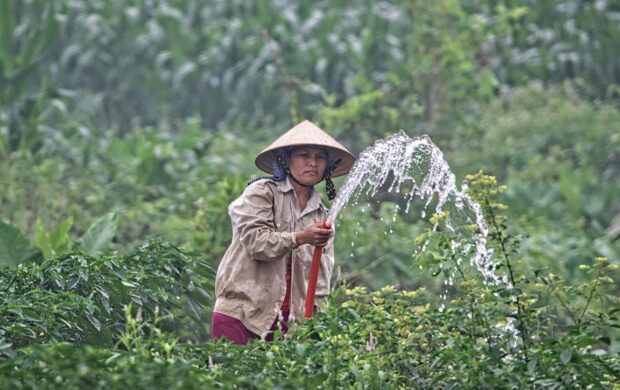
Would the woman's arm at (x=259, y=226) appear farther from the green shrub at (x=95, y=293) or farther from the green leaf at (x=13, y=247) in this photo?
the green leaf at (x=13, y=247)

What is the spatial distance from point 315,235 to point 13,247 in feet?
8.19

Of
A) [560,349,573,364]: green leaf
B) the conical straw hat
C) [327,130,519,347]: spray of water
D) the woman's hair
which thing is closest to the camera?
[560,349,573,364]: green leaf

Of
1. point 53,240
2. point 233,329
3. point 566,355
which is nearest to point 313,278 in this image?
point 233,329

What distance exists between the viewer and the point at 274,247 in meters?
5.70

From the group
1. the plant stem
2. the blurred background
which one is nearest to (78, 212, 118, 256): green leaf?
the blurred background

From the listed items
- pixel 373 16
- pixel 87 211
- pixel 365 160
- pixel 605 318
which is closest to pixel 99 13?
pixel 373 16

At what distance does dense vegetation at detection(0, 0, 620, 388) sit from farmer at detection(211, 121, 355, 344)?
0.28 meters

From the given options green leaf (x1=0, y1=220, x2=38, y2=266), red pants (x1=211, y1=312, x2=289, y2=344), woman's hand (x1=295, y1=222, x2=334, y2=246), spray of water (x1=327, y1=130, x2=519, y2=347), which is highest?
spray of water (x1=327, y1=130, x2=519, y2=347)

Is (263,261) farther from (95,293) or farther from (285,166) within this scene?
(95,293)

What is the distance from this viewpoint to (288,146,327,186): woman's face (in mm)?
5973

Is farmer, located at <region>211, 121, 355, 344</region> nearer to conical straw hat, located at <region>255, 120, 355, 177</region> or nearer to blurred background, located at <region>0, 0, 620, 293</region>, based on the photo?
conical straw hat, located at <region>255, 120, 355, 177</region>

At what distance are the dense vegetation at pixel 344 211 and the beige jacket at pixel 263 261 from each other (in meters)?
0.28

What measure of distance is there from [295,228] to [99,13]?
12304 millimetres

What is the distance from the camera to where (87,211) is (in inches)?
425
